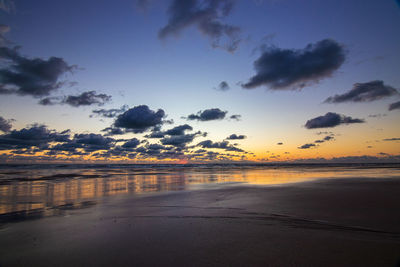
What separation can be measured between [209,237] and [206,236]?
0.13m

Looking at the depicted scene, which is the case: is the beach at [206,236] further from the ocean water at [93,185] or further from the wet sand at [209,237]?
the ocean water at [93,185]

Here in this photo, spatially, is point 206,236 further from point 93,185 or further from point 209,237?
point 93,185

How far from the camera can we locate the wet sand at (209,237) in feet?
15.9

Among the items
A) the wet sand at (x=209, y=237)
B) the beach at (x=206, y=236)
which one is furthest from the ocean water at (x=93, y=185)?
the wet sand at (x=209, y=237)

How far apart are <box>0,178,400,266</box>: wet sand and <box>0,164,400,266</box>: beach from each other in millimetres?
22

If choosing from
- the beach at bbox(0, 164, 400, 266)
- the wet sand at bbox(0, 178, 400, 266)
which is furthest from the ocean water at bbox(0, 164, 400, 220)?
the wet sand at bbox(0, 178, 400, 266)

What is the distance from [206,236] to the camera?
6320 mm

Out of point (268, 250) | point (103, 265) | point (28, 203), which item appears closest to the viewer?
point (103, 265)

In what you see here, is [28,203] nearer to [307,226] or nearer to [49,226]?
[49,226]

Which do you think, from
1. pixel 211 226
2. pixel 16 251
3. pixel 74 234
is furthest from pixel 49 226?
pixel 211 226

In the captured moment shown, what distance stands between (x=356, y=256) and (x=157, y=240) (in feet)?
16.3

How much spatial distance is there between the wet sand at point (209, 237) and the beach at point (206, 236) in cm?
2

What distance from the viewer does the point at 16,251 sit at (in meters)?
5.52

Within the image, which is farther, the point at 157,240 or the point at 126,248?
the point at 157,240
